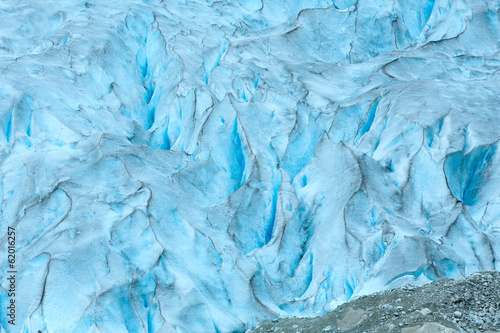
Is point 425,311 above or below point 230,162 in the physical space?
above

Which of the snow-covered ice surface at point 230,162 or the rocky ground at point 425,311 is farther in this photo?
the snow-covered ice surface at point 230,162

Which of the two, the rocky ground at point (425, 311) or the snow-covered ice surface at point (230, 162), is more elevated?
the rocky ground at point (425, 311)

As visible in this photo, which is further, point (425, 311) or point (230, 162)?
point (230, 162)

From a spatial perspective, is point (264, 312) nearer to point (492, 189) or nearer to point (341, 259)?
point (341, 259)

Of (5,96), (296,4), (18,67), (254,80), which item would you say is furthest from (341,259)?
(296,4)
